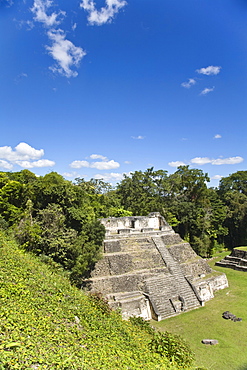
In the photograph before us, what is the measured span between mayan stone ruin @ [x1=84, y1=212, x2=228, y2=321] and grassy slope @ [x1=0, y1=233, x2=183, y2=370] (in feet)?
11.4

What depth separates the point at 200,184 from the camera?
2603cm

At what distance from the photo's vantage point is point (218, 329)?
9.47 metres

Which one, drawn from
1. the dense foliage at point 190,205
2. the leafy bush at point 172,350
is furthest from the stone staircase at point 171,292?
the dense foliage at point 190,205

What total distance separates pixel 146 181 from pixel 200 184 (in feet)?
22.8

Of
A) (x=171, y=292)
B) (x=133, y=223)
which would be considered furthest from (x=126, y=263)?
(x=133, y=223)

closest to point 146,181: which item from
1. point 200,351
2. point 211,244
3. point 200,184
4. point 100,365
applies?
point 200,184

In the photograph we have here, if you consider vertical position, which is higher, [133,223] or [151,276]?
[133,223]

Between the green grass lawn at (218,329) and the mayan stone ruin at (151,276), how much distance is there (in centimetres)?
55

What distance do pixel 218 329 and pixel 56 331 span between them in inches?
297

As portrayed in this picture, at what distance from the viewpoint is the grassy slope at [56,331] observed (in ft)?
12.5

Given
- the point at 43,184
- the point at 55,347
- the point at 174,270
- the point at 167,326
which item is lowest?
the point at 167,326

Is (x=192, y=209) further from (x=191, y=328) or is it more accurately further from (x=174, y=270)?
(x=191, y=328)

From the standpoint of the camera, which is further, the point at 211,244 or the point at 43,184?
the point at 211,244

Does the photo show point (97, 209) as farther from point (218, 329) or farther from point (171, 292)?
point (218, 329)
